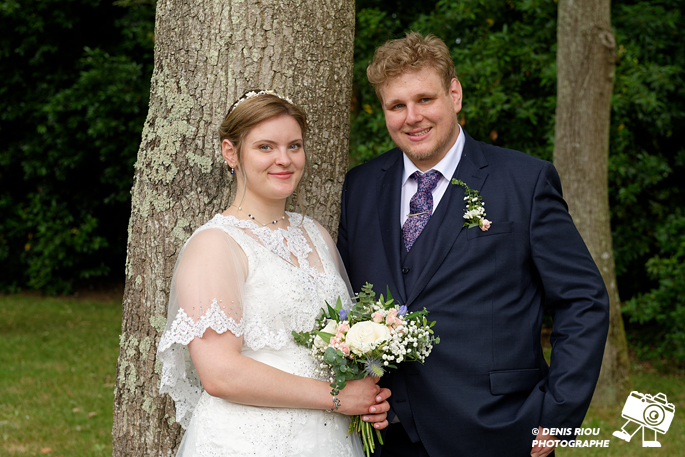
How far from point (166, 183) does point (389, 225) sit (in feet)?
3.43

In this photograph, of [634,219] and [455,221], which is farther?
[634,219]

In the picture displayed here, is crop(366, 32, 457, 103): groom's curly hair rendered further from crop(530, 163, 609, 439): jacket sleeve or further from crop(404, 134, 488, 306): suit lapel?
crop(530, 163, 609, 439): jacket sleeve

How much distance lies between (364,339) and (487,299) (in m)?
0.64

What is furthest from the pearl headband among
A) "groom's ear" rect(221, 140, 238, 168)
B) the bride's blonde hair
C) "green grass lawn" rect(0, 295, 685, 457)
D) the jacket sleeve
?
"green grass lawn" rect(0, 295, 685, 457)

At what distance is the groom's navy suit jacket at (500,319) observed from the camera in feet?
8.54

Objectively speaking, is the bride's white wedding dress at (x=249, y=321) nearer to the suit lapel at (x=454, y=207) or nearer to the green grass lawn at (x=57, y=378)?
the suit lapel at (x=454, y=207)

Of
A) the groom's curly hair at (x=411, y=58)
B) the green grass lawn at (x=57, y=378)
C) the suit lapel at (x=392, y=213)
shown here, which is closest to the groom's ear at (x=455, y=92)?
the groom's curly hair at (x=411, y=58)

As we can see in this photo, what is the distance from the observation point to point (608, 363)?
6480 mm

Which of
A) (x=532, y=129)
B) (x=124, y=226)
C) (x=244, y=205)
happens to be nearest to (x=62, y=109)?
(x=124, y=226)

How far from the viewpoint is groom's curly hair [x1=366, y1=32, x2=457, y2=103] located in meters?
2.81

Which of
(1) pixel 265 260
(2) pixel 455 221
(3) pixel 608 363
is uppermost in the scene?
(2) pixel 455 221

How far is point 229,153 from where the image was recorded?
2.67 meters

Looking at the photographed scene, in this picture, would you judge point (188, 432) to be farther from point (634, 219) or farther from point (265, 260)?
point (634, 219)

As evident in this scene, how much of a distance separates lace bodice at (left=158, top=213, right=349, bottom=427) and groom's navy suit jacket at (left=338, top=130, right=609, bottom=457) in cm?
40
